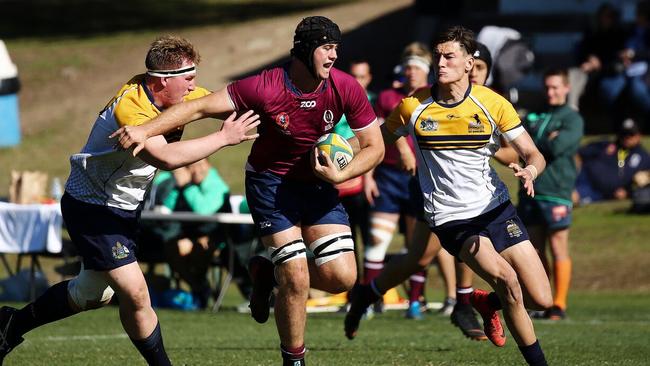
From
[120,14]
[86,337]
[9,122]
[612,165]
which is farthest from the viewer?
[120,14]

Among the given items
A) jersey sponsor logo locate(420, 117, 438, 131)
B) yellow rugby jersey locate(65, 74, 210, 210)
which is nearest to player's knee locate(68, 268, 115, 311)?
yellow rugby jersey locate(65, 74, 210, 210)

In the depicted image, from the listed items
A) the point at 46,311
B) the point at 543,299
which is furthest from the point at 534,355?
the point at 46,311

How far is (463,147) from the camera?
27.0 feet

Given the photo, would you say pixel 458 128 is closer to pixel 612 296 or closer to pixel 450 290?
pixel 450 290

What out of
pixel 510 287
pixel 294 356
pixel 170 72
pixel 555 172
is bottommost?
pixel 555 172

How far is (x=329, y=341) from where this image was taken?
1062 cm

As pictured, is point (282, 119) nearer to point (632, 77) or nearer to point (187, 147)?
point (187, 147)

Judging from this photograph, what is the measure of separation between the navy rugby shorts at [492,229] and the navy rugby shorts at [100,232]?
1938mm

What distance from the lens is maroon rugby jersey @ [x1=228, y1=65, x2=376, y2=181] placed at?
7660 millimetres

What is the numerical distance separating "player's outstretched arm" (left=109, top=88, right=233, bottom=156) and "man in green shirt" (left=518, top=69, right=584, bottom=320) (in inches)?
210

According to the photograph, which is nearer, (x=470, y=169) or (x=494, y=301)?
(x=470, y=169)

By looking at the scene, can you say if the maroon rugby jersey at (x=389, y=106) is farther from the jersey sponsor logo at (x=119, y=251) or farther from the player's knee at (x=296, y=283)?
the jersey sponsor logo at (x=119, y=251)

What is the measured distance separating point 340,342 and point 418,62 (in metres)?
2.94

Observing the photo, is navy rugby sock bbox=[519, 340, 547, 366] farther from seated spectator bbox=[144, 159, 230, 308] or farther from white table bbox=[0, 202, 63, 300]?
white table bbox=[0, 202, 63, 300]
